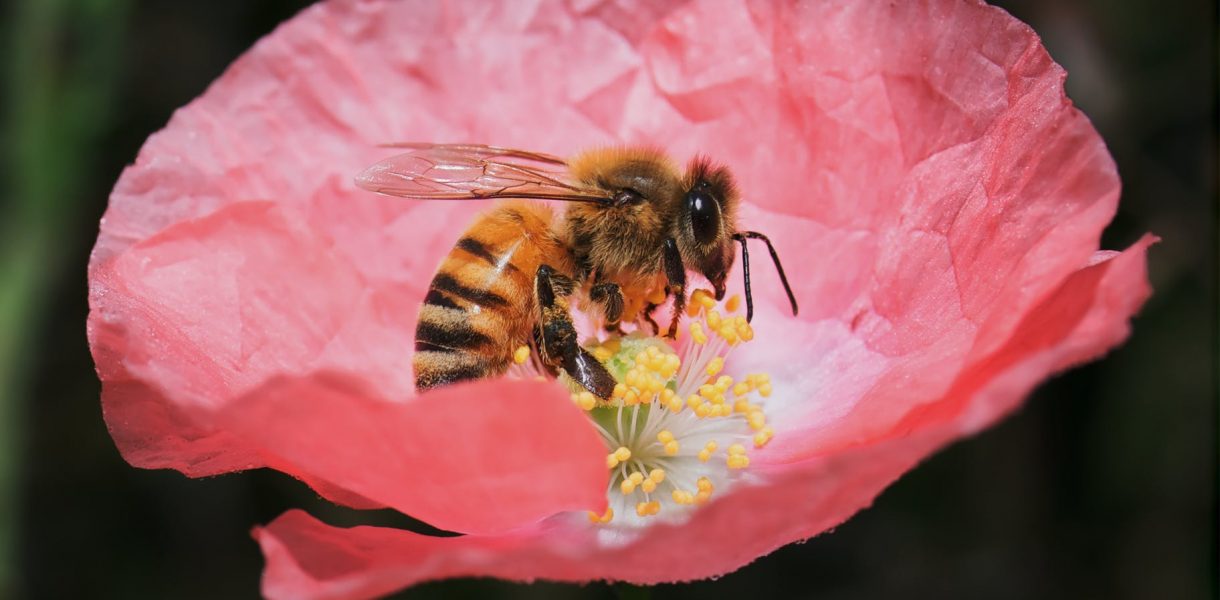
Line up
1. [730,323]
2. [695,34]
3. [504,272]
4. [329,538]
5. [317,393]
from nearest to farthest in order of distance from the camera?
[317,393]
[329,538]
[504,272]
[730,323]
[695,34]

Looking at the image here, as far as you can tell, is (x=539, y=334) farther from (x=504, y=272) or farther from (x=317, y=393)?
(x=317, y=393)

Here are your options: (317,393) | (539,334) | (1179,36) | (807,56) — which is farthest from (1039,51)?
(1179,36)

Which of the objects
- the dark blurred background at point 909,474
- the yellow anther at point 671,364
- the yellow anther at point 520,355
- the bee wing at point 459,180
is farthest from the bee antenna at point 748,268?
the dark blurred background at point 909,474

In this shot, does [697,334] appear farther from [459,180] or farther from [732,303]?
[459,180]

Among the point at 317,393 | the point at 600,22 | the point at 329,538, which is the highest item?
the point at 600,22

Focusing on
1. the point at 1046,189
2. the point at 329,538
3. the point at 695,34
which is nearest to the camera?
the point at 329,538

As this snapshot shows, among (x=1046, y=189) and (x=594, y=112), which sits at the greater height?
(x=594, y=112)

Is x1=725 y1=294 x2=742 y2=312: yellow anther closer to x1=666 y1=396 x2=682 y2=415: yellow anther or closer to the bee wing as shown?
x1=666 y1=396 x2=682 y2=415: yellow anther

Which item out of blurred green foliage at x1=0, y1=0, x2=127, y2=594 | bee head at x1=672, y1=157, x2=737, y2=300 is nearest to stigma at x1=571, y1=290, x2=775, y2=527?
bee head at x1=672, y1=157, x2=737, y2=300
